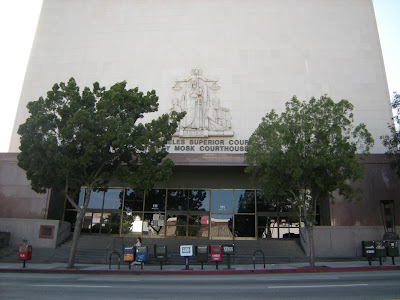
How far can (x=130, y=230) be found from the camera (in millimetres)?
25125

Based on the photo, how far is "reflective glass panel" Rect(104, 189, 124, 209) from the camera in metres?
25.8

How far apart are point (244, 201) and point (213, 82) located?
9.91m

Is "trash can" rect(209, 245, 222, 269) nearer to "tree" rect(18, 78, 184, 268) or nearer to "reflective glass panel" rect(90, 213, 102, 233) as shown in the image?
"tree" rect(18, 78, 184, 268)

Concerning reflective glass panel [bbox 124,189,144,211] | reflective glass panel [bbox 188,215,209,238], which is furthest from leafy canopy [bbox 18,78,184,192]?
reflective glass panel [bbox 188,215,209,238]

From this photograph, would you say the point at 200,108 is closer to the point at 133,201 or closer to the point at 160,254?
the point at 133,201

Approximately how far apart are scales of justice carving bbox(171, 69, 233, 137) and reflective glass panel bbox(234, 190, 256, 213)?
4.56m

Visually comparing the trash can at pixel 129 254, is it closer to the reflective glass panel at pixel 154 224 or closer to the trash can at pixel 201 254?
the trash can at pixel 201 254

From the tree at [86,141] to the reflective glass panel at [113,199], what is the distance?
786 cm

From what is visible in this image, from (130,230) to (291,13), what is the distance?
A: 22.9 m

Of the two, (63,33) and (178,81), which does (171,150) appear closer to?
(178,81)

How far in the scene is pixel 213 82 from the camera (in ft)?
89.9

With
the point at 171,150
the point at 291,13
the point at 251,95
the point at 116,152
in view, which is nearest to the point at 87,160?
the point at 116,152

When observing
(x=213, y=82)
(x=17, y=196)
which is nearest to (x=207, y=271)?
(x=17, y=196)

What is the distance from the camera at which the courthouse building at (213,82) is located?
24328mm
